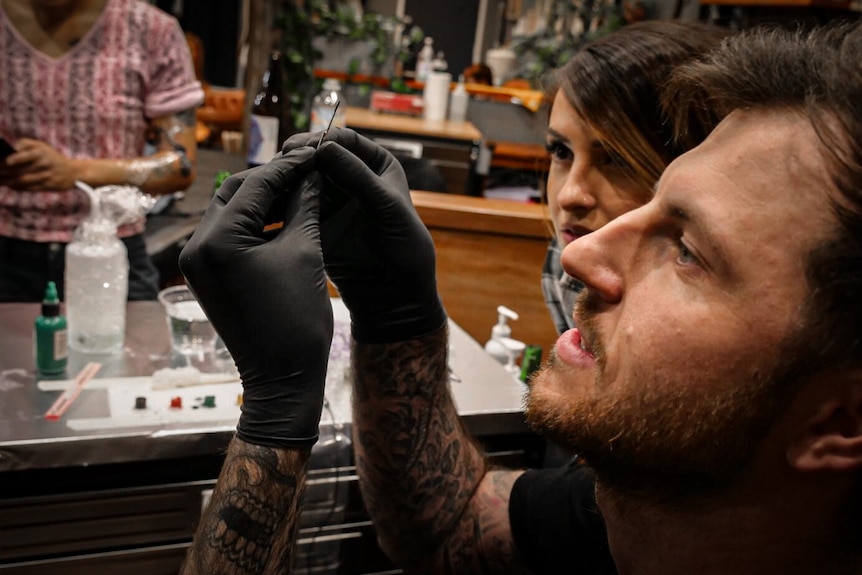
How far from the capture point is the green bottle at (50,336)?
1392 mm

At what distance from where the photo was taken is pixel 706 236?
816mm

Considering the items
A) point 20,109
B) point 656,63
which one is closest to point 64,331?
point 20,109

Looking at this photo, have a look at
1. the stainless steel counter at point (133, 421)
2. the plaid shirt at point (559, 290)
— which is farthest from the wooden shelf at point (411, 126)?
the stainless steel counter at point (133, 421)

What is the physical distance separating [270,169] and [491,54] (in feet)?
17.2

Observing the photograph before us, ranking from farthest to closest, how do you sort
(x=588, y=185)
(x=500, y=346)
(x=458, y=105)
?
(x=458, y=105), (x=500, y=346), (x=588, y=185)

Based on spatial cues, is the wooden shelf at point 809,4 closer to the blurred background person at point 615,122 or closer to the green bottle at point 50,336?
the blurred background person at point 615,122

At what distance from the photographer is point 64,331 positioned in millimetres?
1416

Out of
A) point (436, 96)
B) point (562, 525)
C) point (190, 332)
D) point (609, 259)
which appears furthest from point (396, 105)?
point (609, 259)

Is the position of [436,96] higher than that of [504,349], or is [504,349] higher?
[436,96]

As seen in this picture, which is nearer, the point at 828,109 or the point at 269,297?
the point at 828,109

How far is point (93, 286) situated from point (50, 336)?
0.57 feet

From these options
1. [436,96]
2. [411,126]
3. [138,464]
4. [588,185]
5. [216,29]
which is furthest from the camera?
[216,29]

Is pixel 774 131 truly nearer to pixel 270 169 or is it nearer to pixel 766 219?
pixel 766 219

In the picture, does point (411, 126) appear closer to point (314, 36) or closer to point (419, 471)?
point (314, 36)
